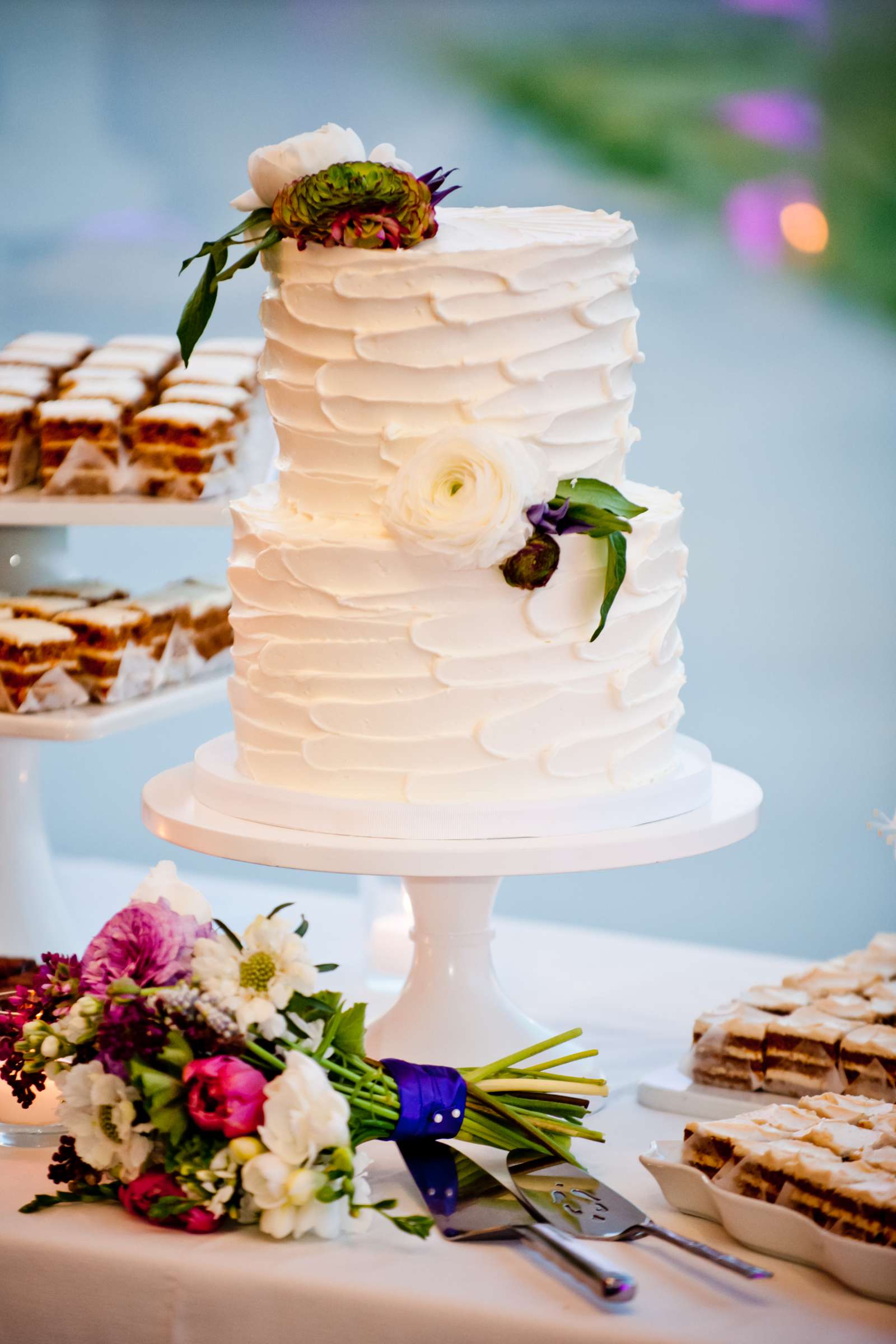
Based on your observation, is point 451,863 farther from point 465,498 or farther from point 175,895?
point 465,498

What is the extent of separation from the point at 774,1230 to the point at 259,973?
0.55m

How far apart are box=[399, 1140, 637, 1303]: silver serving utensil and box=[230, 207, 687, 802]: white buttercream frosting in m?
0.41

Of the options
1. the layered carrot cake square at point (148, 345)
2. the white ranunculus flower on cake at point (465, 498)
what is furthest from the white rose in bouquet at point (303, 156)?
the layered carrot cake square at point (148, 345)

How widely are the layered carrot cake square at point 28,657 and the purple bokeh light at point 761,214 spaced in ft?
9.12

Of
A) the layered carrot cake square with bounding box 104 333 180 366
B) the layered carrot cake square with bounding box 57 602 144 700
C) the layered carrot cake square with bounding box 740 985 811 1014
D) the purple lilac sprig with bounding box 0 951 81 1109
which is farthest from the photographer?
the layered carrot cake square with bounding box 104 333 180 366

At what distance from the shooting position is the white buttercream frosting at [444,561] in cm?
178

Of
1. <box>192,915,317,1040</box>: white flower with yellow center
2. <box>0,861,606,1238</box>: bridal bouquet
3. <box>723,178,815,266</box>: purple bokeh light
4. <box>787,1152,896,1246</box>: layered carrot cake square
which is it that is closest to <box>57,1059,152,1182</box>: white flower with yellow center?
<box>0,861,606,1238</box>: bridal bouquet

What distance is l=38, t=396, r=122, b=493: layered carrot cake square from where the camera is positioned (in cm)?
249

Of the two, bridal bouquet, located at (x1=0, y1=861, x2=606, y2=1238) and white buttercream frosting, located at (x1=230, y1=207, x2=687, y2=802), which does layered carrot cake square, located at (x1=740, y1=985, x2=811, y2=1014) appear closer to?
white buttercream frosting, located at (x1=230, y1=207, x2=687, y2=802)

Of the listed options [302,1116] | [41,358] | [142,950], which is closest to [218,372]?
[41,358]

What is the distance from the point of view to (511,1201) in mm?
1571

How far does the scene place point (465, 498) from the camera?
1719 mm

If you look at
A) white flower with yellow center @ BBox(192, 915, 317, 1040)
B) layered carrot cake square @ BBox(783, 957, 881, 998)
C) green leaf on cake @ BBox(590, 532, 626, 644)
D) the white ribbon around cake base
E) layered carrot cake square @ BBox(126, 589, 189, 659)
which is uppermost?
green leaf on cake @ BBox(590, 532, 626, 644)

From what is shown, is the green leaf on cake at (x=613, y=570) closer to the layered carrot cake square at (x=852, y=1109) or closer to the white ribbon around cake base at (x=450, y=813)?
the white ribbon around cake base at (x=450, y=813)
